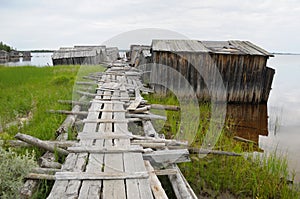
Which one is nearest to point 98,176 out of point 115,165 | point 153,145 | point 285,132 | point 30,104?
point 115,165

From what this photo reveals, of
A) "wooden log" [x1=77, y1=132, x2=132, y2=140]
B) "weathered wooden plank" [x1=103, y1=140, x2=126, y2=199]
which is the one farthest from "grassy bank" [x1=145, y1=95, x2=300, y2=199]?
"weathered wooden plank" [x1=103, y1=140, x2=126, y2=199]

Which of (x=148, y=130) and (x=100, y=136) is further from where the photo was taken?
(x=148, y=130)

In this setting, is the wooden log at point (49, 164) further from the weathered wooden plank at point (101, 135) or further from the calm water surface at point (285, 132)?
the calm water surface at point (285, 132)

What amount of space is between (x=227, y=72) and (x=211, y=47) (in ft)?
5.45

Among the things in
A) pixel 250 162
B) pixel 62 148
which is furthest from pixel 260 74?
pixel 62 148

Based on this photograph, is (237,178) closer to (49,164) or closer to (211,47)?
(49,164)

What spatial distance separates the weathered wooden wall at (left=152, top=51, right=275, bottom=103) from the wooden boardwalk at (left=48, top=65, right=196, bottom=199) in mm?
7372

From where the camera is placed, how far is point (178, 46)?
15117mm

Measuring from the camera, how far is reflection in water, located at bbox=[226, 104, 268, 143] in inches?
412

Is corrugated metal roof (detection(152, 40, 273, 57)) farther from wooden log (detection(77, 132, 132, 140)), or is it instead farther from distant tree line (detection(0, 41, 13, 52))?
distant tree line (detection(0, 41, 13, 52))

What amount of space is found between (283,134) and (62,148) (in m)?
8.11

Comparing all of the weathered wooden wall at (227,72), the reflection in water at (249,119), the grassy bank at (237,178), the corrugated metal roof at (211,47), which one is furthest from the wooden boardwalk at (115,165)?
the corrugated metal roof at (211,47)

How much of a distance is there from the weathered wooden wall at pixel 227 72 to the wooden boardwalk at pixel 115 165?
290 inches

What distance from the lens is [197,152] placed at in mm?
6160
